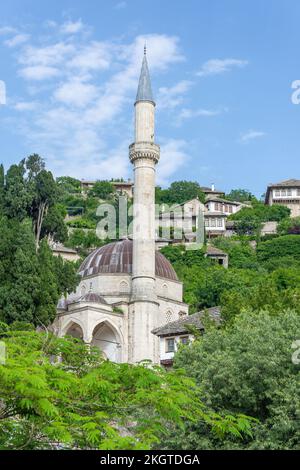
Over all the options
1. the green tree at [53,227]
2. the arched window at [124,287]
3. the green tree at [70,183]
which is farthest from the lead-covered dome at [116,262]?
the green tree at [70,183]

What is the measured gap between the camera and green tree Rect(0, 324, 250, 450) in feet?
38.3

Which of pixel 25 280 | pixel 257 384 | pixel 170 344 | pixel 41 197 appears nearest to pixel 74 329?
pixel 41 197

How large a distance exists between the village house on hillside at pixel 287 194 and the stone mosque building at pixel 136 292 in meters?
47.7

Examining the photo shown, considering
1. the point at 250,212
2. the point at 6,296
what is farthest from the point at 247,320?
the point at 250,212

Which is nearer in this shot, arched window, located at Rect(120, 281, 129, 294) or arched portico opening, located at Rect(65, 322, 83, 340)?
arched portico opening, located at Rect(65, 322, 83, 340)

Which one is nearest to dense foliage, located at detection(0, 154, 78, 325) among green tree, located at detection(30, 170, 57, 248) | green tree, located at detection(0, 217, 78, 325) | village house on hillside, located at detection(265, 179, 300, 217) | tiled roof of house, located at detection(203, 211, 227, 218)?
green tree, located at detection(0, 217, 78, 325)

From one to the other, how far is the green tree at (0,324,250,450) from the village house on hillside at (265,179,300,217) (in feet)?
255

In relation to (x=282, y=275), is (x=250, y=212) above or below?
above

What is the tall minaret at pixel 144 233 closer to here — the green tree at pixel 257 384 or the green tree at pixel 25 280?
the green tree at pixel 25 280

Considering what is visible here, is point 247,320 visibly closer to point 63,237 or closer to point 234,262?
point 63,237

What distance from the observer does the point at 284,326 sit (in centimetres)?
2030

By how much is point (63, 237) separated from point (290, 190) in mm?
48852

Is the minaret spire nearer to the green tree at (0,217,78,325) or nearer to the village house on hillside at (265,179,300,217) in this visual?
the green tree at (0,217,78,325)

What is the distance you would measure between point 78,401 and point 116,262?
32.5m
